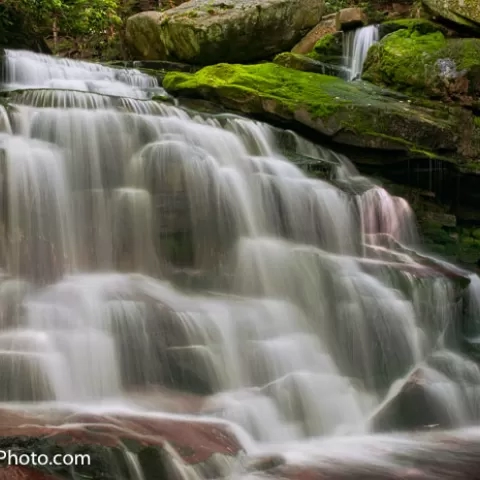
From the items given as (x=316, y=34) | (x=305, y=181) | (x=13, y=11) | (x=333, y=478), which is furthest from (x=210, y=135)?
(x=316, y=34)

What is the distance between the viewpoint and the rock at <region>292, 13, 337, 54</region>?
14891 millimetres

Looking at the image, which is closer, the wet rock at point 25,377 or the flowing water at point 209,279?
the wet rock at point 25,377

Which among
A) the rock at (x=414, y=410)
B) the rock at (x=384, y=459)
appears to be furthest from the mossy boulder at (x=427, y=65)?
the rock at (x=384, y=459)

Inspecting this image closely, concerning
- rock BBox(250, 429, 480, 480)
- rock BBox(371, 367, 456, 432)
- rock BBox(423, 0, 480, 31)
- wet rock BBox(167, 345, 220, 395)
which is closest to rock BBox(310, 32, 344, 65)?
rock BBox(423, 0, 480, 31)

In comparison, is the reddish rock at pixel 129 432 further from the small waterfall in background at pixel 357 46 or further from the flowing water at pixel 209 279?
the small waterfall in background at pixel 357 46

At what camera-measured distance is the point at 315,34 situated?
49.5ft

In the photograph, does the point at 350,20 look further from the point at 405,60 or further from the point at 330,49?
the point at 405,60

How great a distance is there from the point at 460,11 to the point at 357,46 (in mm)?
2444

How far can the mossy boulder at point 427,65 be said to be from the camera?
34.8ft

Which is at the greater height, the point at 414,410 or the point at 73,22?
the point at 73,22

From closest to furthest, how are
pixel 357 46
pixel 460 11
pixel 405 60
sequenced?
pixel 405 60
pixel 460 11
pixel 357 46

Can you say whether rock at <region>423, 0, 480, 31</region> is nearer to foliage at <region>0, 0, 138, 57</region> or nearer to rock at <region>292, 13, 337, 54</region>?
rock at <region>292, 13, 337, 54</region>

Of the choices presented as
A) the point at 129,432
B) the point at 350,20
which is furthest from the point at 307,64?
the point at 129,432

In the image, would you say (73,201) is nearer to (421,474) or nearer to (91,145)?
(91,145)
